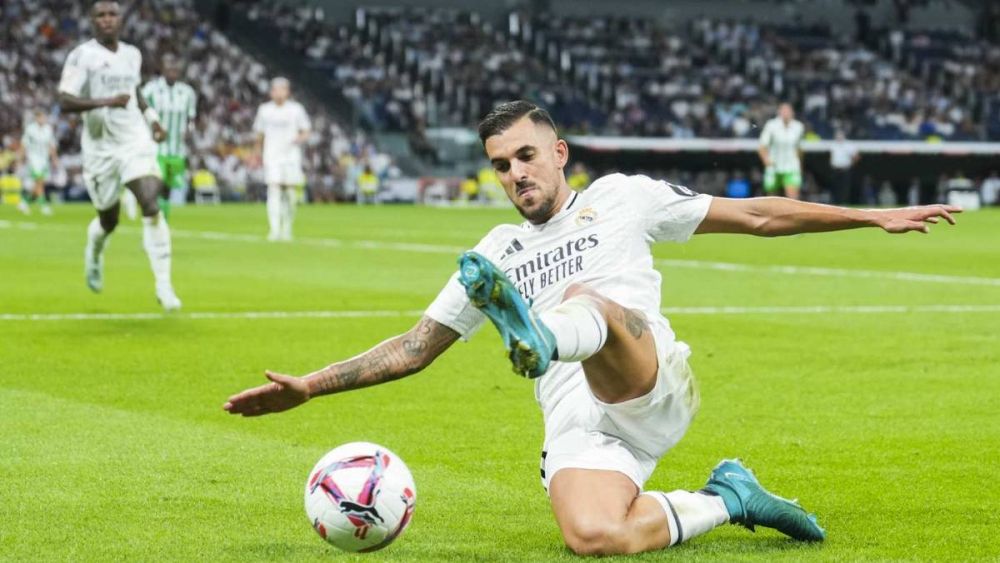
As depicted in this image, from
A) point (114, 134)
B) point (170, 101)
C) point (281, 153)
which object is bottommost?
point (281, 153)

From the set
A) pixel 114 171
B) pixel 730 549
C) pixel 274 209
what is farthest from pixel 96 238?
pixel 274 209

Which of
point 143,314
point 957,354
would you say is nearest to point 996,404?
point 957,354

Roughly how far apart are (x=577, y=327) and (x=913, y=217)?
1719 millimetres

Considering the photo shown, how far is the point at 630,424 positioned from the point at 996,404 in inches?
160

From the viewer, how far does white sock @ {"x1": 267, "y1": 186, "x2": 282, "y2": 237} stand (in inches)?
1060

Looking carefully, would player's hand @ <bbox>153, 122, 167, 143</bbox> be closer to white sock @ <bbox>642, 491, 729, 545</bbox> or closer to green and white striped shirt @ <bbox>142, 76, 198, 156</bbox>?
green and white striped shirt @ <bbox>142, 76, 198, 156</bbox>

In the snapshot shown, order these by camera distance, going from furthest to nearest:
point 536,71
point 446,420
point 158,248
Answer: point 536,71, point 158,248, point 446,420

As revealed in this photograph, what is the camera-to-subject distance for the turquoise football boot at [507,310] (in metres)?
4.92

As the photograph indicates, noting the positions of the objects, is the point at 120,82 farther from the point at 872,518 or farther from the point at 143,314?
the point at 872,518

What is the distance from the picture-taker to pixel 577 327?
5.24 meters

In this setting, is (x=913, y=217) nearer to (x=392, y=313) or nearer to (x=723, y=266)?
(x=392, y=313)

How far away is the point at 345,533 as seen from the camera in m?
5.44

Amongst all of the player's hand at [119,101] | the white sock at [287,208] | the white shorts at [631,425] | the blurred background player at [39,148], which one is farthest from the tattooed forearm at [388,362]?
the blurred background player at [39,148]

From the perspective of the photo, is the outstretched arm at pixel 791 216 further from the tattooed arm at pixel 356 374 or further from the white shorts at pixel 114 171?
the white shorts at pixel 114 171
